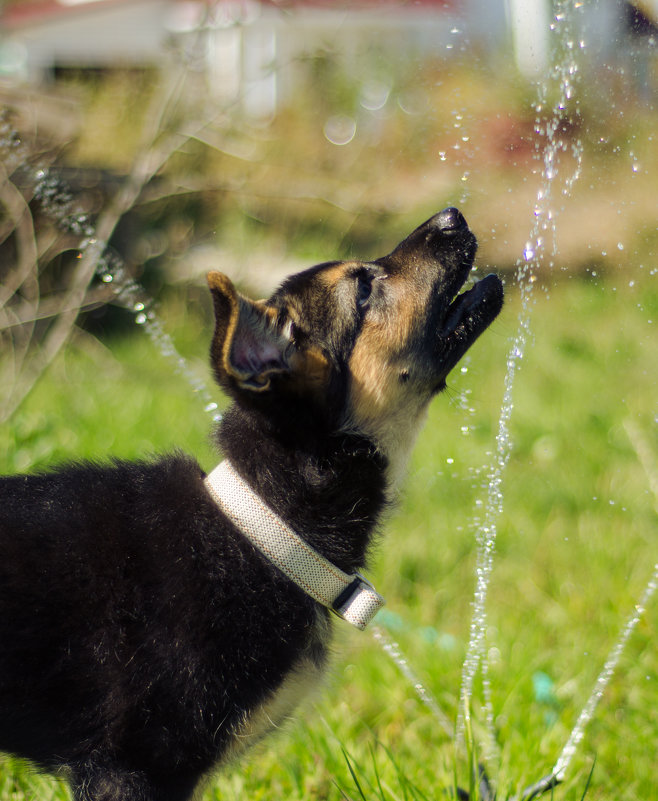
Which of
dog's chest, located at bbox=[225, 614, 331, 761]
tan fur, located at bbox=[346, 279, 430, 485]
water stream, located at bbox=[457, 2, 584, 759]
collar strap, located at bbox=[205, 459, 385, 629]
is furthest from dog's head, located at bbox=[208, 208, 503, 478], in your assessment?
water stream, located at bbox=[457, 2, 584, 759]

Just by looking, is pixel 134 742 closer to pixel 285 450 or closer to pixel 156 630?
pixel 156 630

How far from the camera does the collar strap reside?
2484 millimetres

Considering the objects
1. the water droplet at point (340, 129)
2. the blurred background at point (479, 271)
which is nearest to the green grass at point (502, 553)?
the blurred background at point (479, 271)

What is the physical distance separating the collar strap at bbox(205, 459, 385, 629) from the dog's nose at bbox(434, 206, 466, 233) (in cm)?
120

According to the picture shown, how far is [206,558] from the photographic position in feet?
8.20

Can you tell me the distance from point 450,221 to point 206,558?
1500 mm

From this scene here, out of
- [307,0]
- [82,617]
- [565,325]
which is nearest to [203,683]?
[82,617]

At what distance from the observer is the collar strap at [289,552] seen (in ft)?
8.15

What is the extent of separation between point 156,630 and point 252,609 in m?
0.27

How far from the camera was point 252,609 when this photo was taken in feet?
8.11

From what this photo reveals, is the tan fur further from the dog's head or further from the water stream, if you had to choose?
the water stream

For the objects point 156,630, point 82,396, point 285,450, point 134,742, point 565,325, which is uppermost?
point 285,450

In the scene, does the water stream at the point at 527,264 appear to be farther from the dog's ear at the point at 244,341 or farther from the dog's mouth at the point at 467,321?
the dog's ear at the point at 244,341

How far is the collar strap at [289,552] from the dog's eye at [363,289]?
2.54ft
